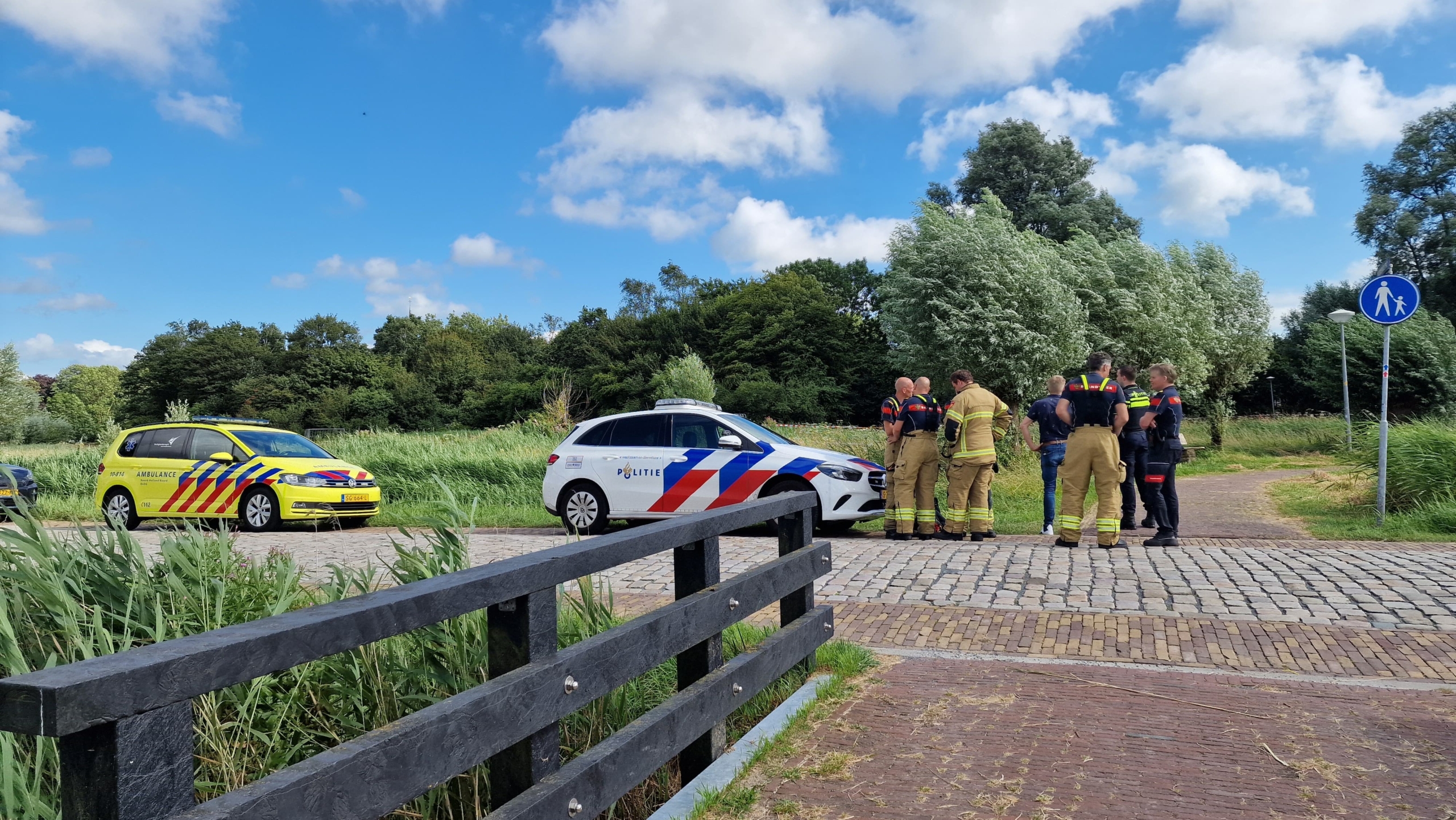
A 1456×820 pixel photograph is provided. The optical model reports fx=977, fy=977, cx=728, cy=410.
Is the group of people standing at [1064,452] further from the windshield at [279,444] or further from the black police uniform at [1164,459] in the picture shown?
the windshield at [279,444]

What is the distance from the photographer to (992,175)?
5678cm

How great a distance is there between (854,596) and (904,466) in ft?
12.9

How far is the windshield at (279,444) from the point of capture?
14367mm

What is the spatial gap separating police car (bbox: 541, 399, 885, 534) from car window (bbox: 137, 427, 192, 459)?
616 centimetres

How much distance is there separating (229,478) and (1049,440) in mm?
11206

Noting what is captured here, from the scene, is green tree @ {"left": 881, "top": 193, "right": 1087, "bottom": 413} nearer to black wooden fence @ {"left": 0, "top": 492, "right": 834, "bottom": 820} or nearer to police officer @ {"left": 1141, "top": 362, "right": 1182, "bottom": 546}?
police officer @ {"left": 1141, "top": 362, "right": 1182, "bottom": 546}

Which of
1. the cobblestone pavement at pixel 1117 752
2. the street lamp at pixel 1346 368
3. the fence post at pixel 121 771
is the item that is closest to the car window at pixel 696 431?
the cobblestone pavement at pixel 1117 752

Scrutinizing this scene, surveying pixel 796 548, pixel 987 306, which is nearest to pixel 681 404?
pixel 796 548

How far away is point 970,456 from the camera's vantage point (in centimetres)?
1052

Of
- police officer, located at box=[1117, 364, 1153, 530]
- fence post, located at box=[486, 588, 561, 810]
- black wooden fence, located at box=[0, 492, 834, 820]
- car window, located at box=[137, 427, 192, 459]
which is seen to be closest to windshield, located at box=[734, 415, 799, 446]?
police officer, located at box=[1117, 364, 1153, 530]

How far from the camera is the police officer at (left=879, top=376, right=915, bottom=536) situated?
36.9ft

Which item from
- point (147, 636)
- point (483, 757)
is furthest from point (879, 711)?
point (147, 636)

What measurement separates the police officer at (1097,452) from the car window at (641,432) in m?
4.75

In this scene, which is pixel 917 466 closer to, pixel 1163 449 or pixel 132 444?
pixel 1163 449
